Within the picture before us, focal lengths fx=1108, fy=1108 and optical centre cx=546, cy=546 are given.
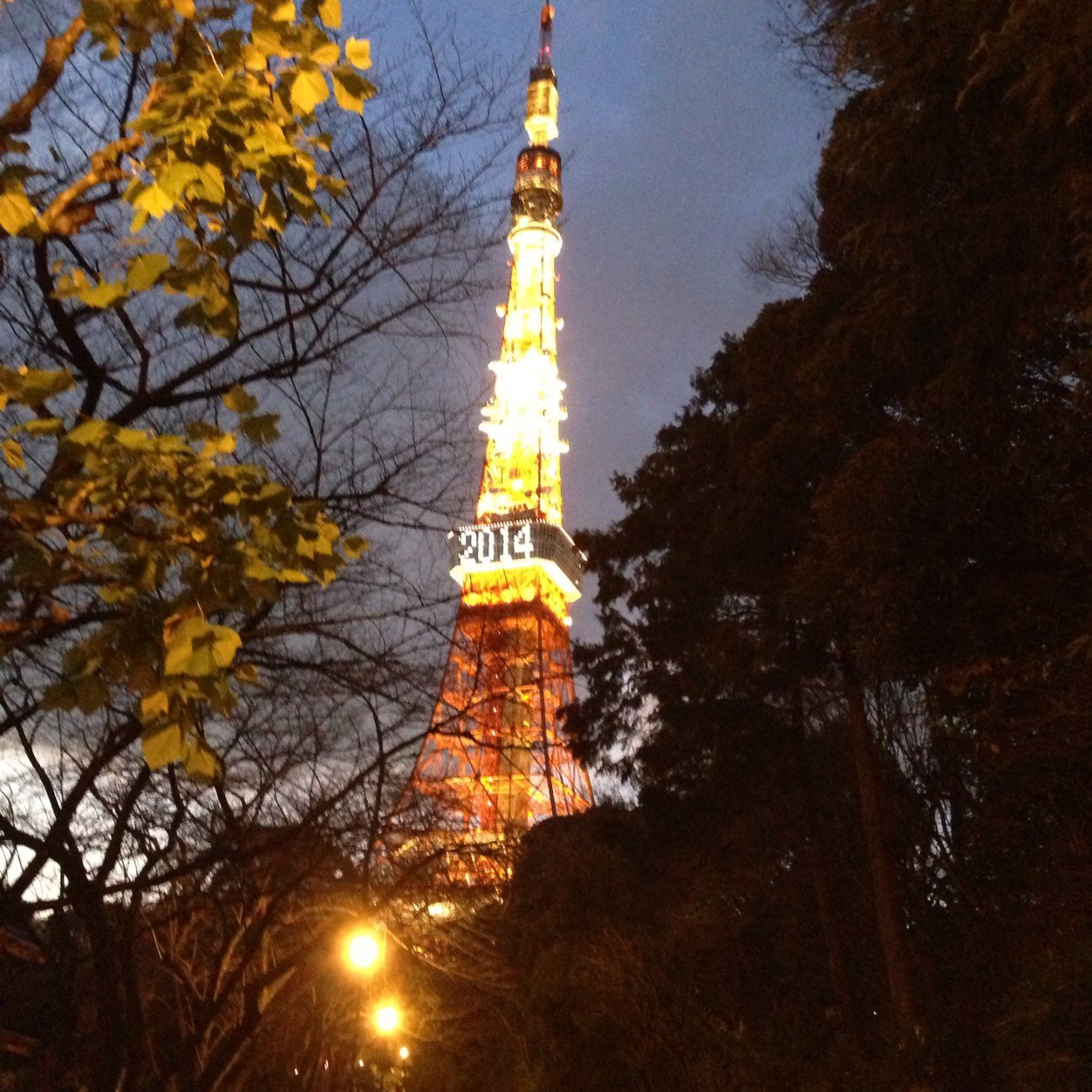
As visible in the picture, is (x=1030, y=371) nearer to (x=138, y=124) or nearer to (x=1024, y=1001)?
(x=1024, y=1001)

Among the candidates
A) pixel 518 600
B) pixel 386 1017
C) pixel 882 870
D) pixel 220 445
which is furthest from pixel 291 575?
pixel 882 870

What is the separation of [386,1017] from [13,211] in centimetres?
886

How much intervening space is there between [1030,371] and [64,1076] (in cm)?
791

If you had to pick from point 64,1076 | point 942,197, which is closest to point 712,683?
point 942,197

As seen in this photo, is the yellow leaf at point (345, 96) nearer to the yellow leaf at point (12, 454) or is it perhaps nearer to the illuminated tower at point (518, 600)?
the yellow leaf at point (12, 454)

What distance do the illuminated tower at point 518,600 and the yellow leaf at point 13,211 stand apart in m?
2.94

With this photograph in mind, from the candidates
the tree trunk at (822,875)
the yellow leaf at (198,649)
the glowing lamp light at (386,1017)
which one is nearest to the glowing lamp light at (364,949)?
the glowing lamp light at (386,1017)

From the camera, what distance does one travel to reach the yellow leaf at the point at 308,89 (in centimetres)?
293

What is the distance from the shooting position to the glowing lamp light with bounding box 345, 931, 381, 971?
7.37 meters

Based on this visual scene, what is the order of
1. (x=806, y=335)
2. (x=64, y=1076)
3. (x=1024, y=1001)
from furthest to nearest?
1. (x=806, y=335)
2. (x=64, y=1076)
3. (x=1024, y=1001)

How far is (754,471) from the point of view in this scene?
10688mm

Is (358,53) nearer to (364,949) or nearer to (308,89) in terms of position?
(308,89)

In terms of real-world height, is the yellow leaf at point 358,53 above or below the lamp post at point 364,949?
above

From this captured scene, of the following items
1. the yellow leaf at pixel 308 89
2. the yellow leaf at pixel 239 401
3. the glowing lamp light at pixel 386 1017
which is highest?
the yellow leaf at pixel 308 89
